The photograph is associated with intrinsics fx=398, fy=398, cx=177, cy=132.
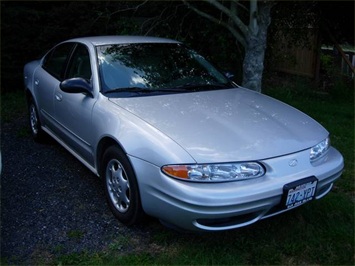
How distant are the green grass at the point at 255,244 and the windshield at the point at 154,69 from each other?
125 cm

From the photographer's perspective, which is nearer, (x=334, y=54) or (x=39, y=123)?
(x=39, y=123)

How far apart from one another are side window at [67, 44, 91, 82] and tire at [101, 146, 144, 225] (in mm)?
976

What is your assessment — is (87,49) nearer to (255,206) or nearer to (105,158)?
(105,158)

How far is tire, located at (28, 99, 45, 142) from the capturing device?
493cm

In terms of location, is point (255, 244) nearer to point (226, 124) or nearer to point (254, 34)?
point (226, 124)

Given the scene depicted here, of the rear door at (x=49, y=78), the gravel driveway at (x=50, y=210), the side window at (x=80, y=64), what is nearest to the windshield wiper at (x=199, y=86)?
the side window at (x=80, y=64)

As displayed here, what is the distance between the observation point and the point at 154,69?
376 cm

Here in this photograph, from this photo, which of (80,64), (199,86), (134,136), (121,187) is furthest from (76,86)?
(199,86)

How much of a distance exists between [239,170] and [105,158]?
116cm

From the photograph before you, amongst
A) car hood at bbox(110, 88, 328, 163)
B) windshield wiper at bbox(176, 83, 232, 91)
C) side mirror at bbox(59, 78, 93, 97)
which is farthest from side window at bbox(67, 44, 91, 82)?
windshield wiper at bbox(176, 83, 232, 91)

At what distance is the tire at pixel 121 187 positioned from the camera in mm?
2855

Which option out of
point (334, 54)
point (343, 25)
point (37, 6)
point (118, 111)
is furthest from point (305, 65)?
point (118, 111)

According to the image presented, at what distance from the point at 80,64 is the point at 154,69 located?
2.65ft

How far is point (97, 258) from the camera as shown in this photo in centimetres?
271
